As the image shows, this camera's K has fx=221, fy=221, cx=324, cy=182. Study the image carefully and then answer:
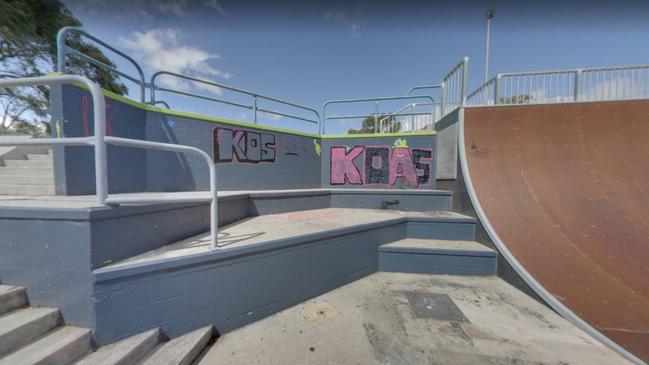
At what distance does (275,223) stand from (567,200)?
566 centimetres

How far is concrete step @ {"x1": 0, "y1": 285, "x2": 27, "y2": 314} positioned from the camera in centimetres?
181

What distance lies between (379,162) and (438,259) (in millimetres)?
3597

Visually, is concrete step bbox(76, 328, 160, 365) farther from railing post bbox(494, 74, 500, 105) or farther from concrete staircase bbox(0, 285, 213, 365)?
railing post bbox(494, 74, 500, 105)

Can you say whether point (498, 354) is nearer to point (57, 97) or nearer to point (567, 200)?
point (567, 200)

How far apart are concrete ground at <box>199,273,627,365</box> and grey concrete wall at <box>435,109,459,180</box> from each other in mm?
3168

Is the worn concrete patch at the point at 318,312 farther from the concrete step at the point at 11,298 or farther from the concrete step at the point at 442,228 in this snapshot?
the concrete step at the point at 11,298

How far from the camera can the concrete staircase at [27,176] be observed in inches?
127

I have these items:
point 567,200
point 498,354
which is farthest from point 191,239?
point 567,200

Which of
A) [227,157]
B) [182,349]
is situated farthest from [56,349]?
[227,157]

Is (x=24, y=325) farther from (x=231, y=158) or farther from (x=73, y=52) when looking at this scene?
(x=231, y=158)

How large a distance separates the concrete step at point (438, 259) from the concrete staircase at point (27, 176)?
5.51 metres

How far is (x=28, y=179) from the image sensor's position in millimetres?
3414

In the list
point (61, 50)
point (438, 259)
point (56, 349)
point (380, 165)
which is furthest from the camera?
point (380, 165)

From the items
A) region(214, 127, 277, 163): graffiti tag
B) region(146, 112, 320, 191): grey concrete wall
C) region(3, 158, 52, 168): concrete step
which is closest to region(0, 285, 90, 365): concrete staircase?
region(146, 112, 320, 191): grey concrete wall
